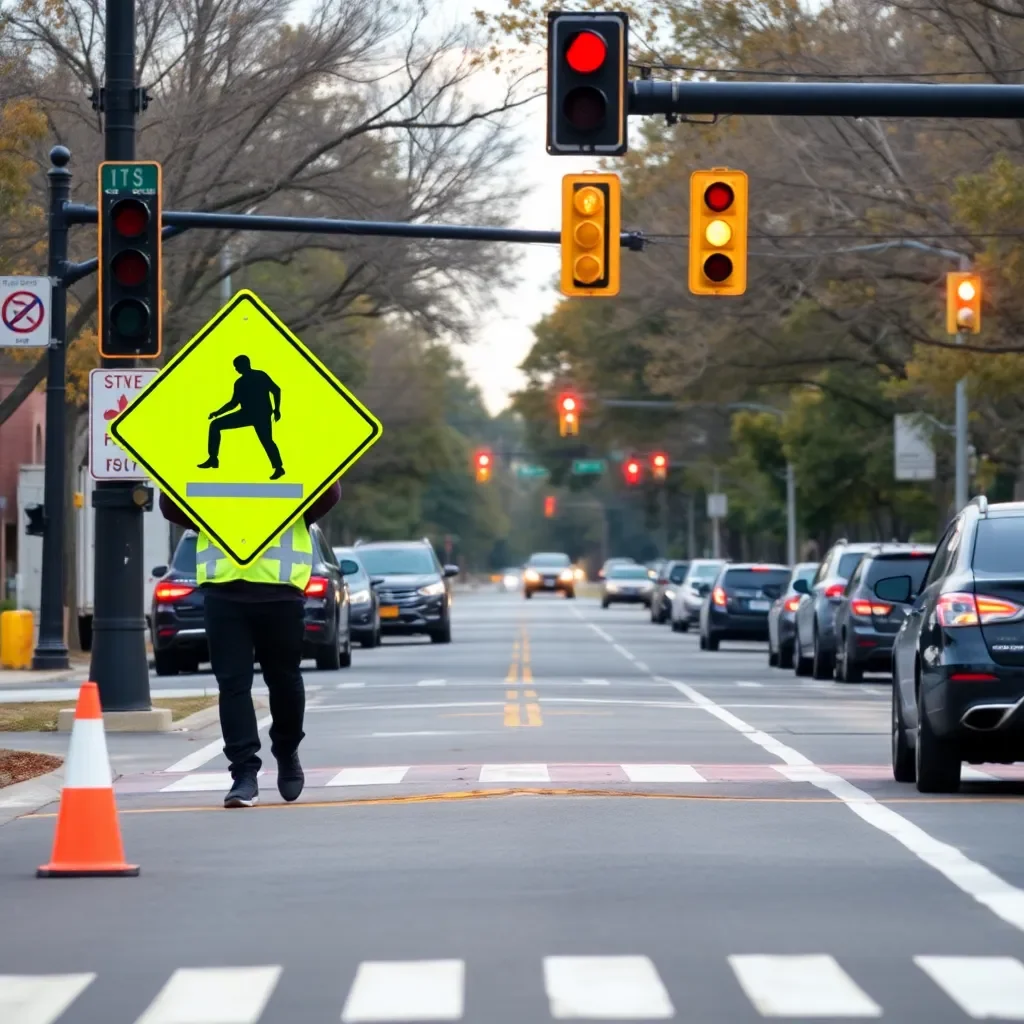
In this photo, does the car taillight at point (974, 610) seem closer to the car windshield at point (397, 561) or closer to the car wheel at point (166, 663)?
the car wheel at point (166, 663)

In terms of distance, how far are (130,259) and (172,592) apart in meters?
12.0

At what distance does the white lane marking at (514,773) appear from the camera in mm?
14755

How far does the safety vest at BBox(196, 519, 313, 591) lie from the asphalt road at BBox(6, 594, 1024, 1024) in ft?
3.84

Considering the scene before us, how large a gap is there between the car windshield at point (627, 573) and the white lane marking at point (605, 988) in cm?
7649

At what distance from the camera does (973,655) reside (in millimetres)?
13797

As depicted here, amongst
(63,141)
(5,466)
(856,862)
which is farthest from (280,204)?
(856,862)

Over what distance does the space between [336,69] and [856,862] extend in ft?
84.2

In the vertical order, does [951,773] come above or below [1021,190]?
below

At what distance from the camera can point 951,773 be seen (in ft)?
46.3

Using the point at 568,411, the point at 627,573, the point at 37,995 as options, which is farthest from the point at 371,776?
the point at 627,573

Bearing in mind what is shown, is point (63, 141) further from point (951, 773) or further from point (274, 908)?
point (274, 908)

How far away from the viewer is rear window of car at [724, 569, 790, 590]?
43.3 meters

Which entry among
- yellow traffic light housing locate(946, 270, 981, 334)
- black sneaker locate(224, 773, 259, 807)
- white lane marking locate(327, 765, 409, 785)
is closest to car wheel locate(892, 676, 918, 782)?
white lane marking locate(327, 765, 409, 785)

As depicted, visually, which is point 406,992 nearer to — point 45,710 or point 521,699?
point 45,710
